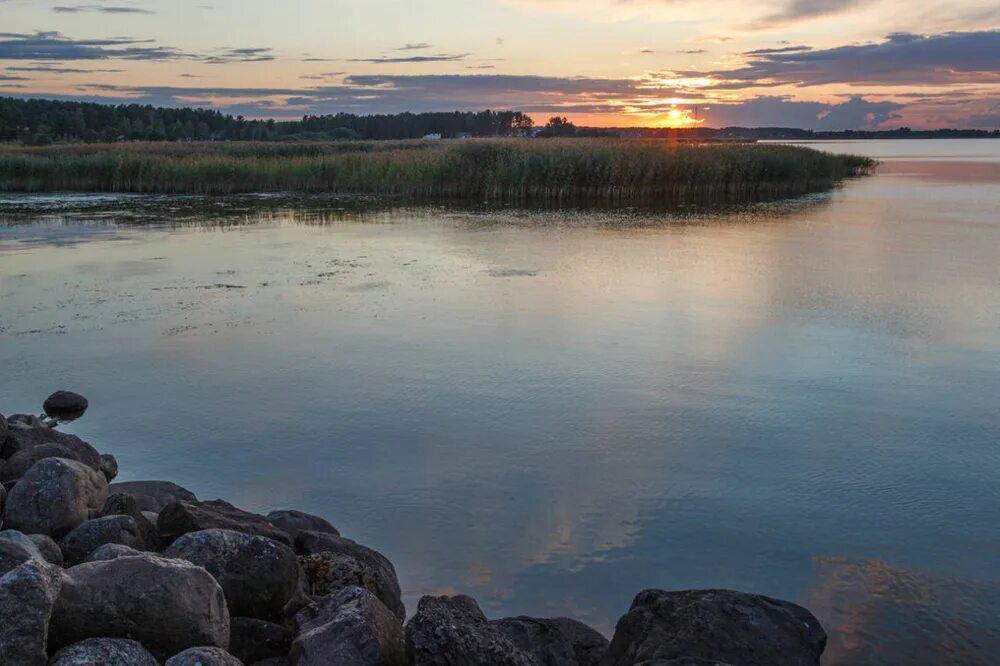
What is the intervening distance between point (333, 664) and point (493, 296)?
7.97 metres

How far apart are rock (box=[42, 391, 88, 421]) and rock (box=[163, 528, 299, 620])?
3491 millimetres

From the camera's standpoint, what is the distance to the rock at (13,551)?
306 cm

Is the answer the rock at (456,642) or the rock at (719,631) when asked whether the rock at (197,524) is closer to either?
the rock at (456,642)

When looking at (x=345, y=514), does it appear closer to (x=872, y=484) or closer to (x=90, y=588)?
(x=90, y=588)

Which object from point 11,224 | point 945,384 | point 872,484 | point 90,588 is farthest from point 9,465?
point 11,224

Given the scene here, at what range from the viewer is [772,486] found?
16.5 ft

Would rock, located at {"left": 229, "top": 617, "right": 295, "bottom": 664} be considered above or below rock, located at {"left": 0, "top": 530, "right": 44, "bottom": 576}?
below

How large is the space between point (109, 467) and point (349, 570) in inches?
88.5

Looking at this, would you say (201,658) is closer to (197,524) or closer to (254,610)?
(254,610)

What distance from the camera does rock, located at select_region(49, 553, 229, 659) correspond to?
9.28 feet

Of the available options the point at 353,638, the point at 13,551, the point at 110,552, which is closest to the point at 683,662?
the point at 353,638

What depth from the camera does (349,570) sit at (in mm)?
3711

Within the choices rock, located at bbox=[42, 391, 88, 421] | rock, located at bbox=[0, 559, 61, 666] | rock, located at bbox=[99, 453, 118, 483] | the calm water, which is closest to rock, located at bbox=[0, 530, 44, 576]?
rock, located at bbox=[0, 559, 61, 666]

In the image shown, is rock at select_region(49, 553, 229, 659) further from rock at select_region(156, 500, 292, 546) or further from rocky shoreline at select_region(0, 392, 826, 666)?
rock at select_region(156, 500, 292, 546)
